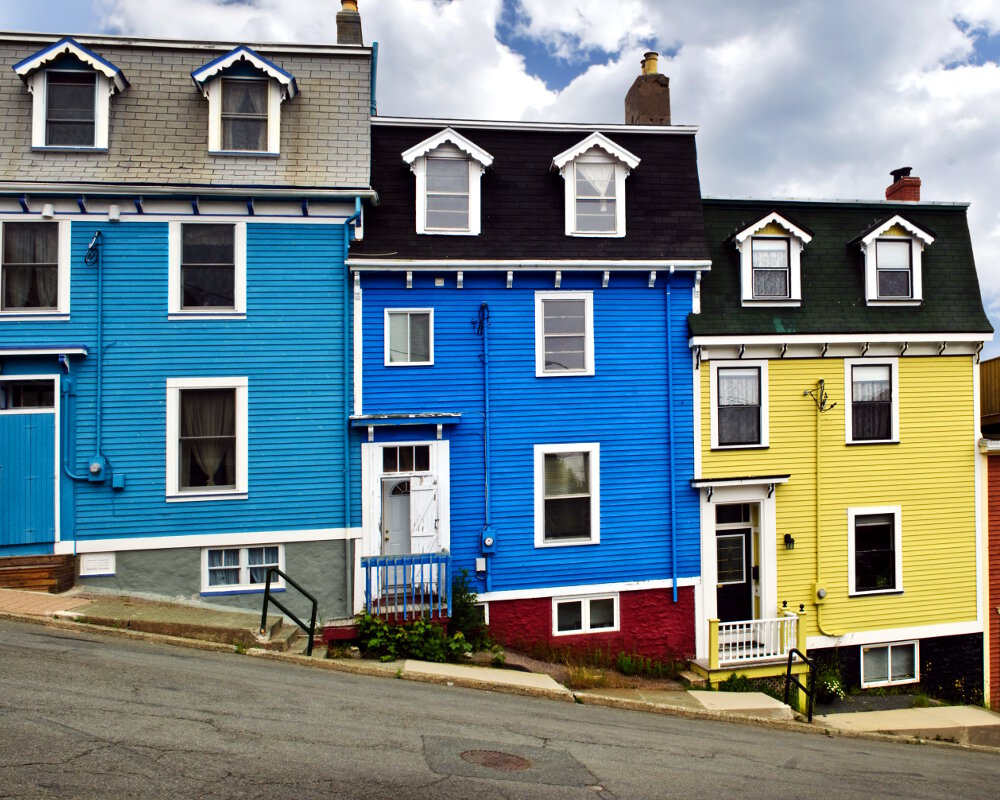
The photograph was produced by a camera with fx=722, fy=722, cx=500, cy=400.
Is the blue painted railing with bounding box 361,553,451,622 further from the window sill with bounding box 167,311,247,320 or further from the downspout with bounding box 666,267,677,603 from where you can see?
the window sill with bounding box 167,311,247,320

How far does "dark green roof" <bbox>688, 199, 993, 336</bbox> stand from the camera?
14172 mm

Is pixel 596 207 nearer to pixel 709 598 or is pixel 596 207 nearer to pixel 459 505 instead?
pixel 459 505

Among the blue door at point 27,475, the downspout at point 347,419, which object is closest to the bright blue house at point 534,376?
the downspout at point 347,419

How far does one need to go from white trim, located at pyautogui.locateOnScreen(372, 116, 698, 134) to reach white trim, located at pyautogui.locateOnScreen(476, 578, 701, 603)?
8.89 metres

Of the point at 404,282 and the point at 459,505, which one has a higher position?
the point at 404,282

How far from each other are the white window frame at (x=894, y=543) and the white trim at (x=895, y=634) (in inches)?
31.0

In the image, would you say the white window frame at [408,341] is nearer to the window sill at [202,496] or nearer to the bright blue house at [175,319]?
the bright blue house at [175,319]

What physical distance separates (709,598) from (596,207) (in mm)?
7863

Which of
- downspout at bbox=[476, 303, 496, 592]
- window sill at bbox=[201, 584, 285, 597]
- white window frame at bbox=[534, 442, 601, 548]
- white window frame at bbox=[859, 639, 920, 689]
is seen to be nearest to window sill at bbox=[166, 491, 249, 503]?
window sill at bbox=[201, 584, 285, 597]

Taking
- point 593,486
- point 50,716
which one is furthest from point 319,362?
point 50,716

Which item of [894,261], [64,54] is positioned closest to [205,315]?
[64,54]

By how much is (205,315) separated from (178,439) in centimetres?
218

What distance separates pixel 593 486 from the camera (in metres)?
13.6

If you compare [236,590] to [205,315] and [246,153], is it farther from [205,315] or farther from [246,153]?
[246,153]
